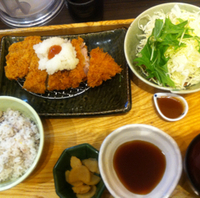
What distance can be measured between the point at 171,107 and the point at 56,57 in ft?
3.09

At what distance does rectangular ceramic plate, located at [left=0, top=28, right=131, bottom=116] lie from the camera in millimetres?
1348

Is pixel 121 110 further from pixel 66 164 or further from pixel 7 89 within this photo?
pixel 7 89

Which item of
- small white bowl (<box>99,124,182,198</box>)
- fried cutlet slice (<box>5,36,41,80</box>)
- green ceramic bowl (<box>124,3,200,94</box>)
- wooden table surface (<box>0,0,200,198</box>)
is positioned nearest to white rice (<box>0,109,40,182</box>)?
wooden table surface (<box>0,0,200,198</box>)

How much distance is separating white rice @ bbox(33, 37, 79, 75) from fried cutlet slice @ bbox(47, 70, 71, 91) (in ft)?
0.14

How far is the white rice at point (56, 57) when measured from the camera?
4.61 feet

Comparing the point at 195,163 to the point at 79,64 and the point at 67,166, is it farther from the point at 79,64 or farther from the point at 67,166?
the point at 79,64

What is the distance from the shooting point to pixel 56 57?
1.42m

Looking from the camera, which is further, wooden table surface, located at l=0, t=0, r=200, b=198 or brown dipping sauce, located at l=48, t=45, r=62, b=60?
brown dipping sauce, located at l=48, t=45, r=62, b=60

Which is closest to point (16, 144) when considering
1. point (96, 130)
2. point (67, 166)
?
point (67, 166)

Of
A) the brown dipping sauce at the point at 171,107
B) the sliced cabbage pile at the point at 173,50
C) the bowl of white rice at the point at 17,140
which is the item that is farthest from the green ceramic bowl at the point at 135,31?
the bowl of white rice at the point at 17,140

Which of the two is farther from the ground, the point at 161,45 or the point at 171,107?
the point at 161,45

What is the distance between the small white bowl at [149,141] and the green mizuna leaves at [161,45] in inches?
16.0

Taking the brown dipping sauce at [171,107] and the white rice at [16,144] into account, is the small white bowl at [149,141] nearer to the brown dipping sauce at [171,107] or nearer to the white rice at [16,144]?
the brown dipping sauce at [171,107]

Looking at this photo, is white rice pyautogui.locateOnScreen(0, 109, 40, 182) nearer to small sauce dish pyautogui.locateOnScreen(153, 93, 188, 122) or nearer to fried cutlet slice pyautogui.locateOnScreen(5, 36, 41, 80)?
fried cutlet slice pyautogui.locateOnScreen(5, 36, 41, 80)
